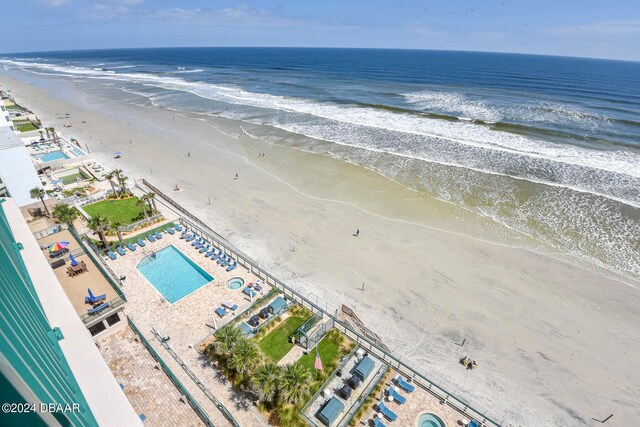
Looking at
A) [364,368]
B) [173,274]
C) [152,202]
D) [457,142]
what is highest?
[457,142]

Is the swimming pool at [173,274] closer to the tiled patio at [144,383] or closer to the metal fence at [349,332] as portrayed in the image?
the metal fence at [349,332]

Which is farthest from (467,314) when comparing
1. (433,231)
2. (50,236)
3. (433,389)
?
(50,236)

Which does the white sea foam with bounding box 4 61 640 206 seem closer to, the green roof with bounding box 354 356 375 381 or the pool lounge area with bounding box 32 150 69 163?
the pool lounge area with bounding box 32 150 69 163

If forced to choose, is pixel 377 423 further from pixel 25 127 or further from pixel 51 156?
pixel 25 127

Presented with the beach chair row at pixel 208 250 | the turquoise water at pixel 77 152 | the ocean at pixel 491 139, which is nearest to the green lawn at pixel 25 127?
Result: the turquoise water at pixel 77 152

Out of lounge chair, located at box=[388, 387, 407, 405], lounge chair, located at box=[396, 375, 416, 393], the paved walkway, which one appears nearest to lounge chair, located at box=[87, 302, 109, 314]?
the paved walkway

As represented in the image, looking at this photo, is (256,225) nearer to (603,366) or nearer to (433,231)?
(433,231)

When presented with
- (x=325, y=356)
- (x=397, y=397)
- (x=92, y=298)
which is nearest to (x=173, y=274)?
(x=92, y=298)
